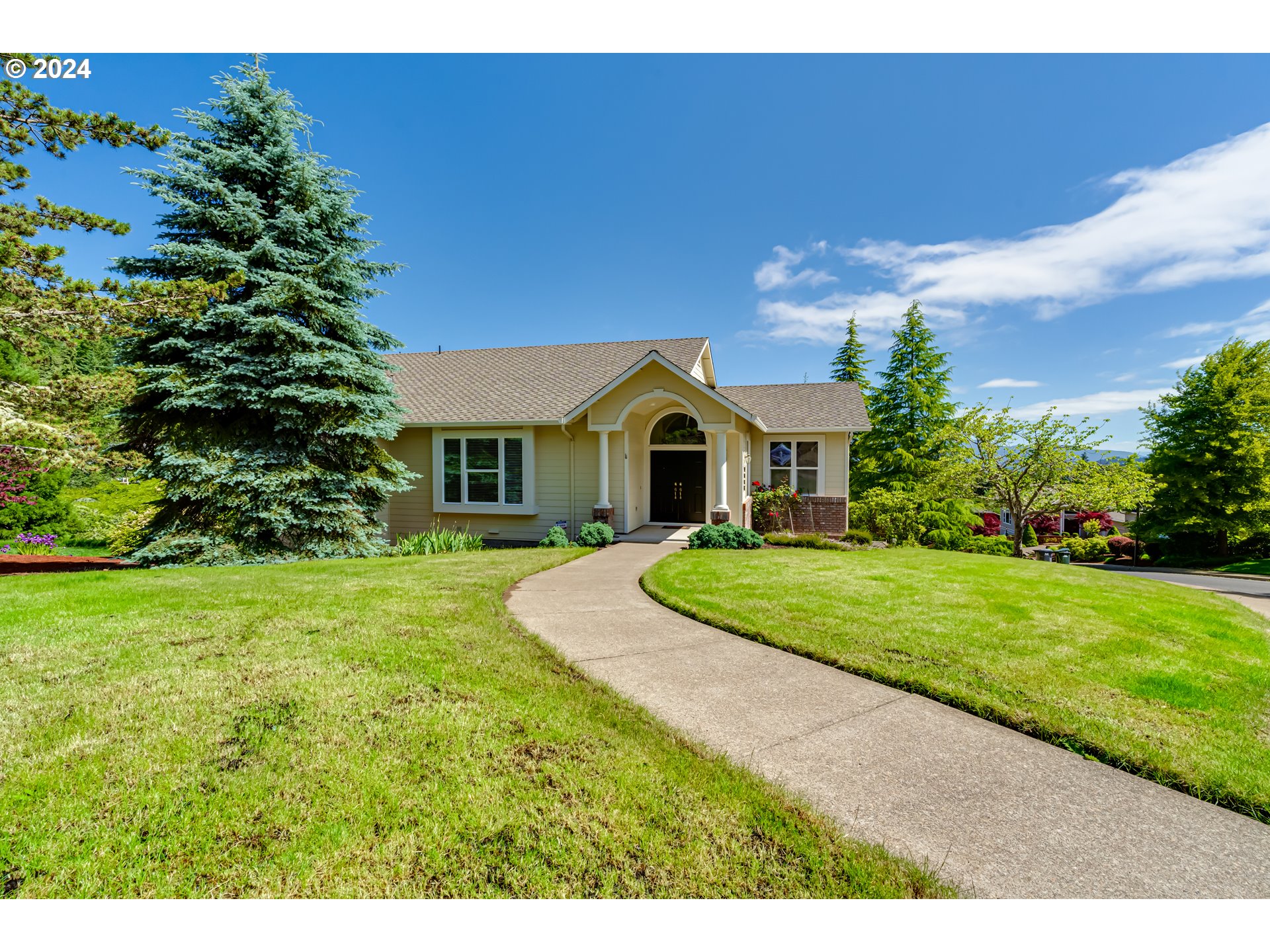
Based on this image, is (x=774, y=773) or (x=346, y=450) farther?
(x=346, y=450)

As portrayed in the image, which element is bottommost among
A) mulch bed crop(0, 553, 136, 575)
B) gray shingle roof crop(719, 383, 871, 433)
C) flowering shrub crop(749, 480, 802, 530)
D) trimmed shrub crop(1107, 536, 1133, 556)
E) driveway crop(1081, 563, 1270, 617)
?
trimmed shrub crop(1107, 536, 1133, 556)

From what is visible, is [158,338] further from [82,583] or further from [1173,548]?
[1173,548]

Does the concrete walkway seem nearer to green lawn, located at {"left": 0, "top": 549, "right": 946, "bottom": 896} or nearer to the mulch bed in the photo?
green lawn, located at {"left": 0, "top": 549, "right": 946, "bottom": 896}

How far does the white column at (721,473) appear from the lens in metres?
12.6

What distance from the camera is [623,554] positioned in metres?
10.8

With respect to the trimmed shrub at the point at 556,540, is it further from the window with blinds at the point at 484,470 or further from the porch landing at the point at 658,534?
the window with blinds at the point at 484,470

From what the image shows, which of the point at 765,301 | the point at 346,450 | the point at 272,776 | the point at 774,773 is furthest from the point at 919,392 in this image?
the point at 272,776

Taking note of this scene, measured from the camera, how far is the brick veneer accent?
15.1 metres

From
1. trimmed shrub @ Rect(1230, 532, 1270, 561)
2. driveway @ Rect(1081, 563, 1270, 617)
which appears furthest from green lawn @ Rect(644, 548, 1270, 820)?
trimmed shrub @ Rect(1230, 532, 1270, 561)

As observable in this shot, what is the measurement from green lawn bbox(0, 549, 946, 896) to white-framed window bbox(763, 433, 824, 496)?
12604mm

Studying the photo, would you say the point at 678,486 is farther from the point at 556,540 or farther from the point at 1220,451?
the point at 1220,451

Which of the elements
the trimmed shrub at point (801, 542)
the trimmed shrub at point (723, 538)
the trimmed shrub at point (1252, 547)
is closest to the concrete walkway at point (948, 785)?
the trimmed shrub at point (723, 538)

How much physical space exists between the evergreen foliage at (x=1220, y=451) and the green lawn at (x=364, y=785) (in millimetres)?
29723

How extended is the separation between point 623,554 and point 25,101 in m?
10.8
